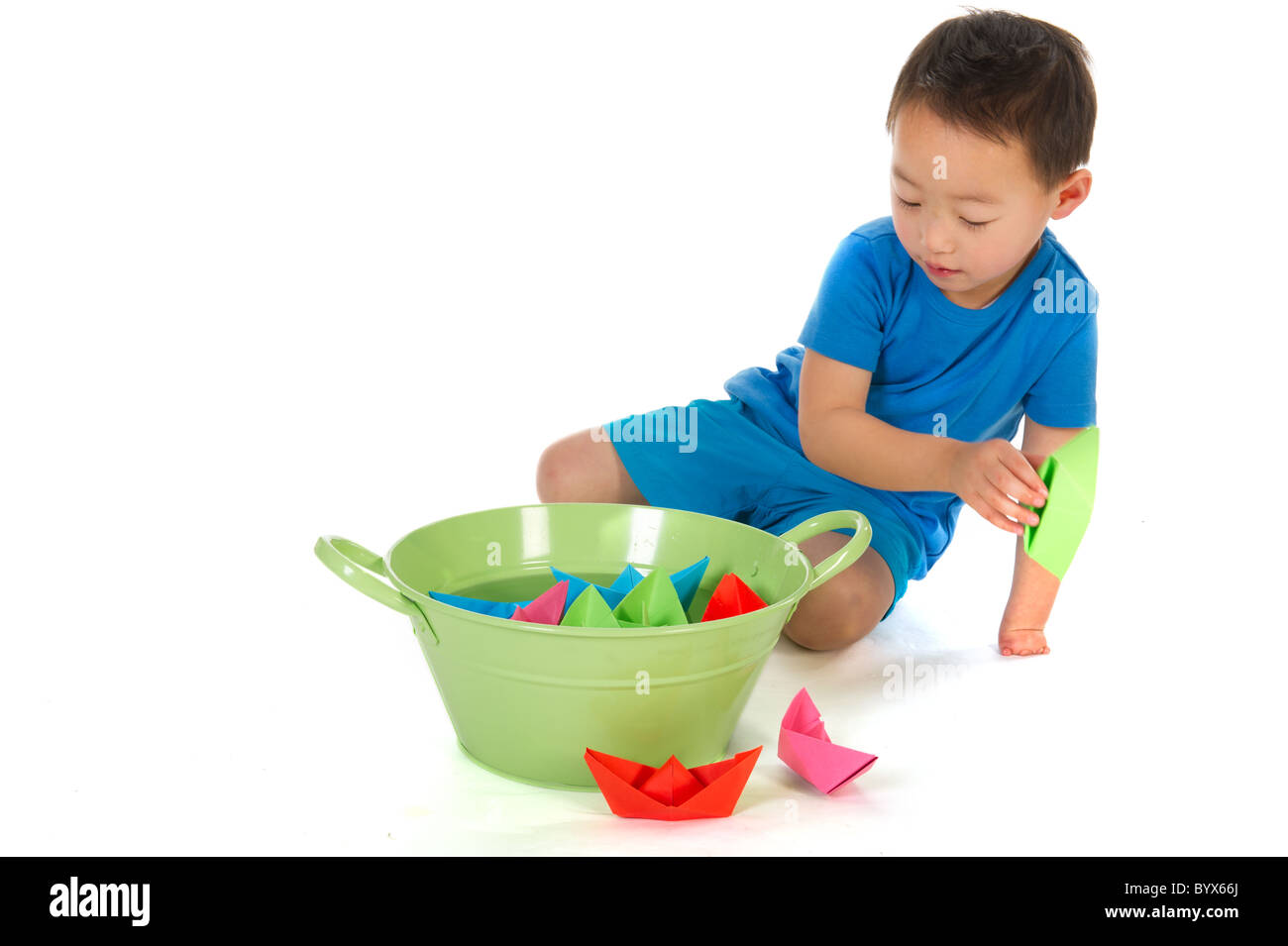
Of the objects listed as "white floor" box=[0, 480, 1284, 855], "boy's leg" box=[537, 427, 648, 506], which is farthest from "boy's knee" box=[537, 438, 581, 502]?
"white floor" box=[0, 480, 1284, 855]

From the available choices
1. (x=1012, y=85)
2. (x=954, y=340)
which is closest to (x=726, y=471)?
(x=954, y=340)

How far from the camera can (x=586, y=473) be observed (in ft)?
5.01

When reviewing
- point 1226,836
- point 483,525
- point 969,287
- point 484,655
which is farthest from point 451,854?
point 969,287

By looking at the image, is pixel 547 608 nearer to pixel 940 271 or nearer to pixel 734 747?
pixel 734 747

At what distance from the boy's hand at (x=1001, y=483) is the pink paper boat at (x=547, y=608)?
0.39 meters

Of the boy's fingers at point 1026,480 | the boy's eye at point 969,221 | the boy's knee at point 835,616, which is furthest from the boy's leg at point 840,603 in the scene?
the boy's eye at point 969,221

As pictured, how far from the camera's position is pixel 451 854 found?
934 millimetres

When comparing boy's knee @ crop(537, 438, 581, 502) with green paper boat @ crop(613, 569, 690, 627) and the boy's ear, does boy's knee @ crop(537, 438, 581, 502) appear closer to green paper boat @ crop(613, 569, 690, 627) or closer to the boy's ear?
green paper boat @ crop(613, 569, 690, 627)

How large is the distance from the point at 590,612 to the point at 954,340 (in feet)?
1.80

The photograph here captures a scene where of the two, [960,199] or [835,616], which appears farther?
[835,616]

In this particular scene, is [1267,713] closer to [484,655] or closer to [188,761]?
[484,655]

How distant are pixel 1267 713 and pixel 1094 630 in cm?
23

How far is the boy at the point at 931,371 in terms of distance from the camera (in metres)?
1.15

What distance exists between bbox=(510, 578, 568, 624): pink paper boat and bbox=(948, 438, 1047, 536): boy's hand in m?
0.39
